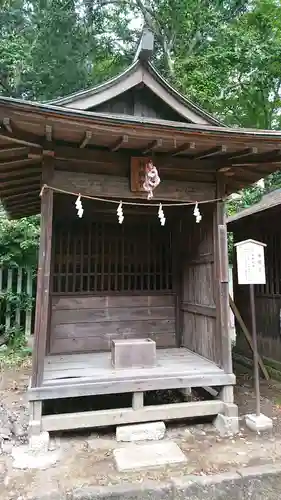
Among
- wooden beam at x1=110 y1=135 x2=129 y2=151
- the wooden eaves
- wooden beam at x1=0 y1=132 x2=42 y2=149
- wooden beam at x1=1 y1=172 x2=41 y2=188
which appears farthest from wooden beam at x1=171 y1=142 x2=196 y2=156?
wooden beam at x1=1 y1=172 x2=41 y2=188

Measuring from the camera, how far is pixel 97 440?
392cm

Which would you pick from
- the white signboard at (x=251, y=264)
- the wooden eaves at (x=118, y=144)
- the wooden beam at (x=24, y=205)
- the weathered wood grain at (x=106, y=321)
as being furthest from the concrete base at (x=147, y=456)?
the wooden beam at (x=24, y=205)

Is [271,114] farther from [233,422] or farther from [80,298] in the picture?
[233,422]

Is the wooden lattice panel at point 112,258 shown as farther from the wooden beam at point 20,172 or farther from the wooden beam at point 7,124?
the wooden beam at point 7,124

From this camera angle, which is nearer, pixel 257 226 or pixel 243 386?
pixel 243 386

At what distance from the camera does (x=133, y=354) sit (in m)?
4.49

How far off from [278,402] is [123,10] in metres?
Result: 15.7

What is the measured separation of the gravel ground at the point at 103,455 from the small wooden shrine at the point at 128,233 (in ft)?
0.80

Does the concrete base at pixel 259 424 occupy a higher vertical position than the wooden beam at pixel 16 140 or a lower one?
lower

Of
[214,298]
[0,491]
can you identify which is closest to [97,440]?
[0,491]

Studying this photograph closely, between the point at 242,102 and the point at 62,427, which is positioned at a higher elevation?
the point at 242,102

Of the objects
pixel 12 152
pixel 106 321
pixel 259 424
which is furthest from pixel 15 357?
pixel 259 424

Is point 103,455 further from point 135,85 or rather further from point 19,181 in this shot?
point 135,85

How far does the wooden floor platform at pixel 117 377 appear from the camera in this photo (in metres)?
3.84
